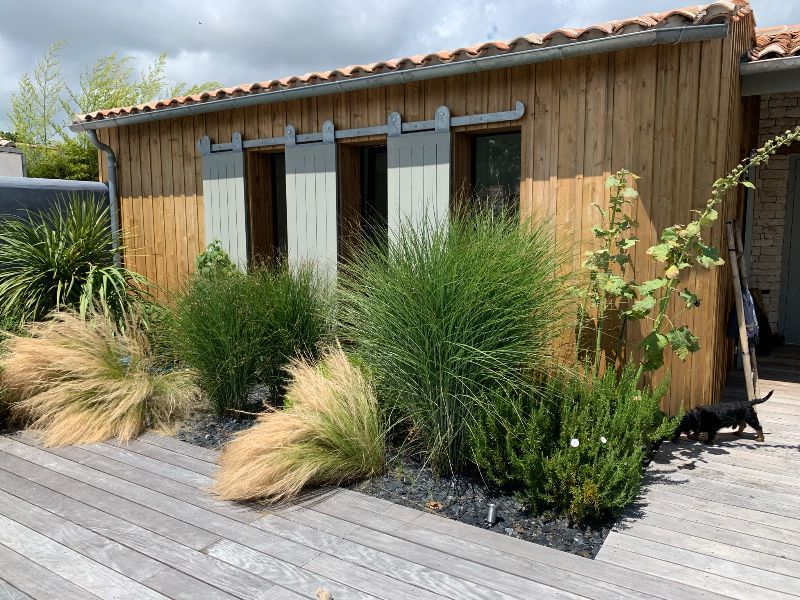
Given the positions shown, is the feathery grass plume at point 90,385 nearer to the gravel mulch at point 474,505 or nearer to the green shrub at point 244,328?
the green shrub at point 244,328

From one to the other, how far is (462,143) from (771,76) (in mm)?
2157

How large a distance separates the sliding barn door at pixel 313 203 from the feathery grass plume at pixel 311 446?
206 cm

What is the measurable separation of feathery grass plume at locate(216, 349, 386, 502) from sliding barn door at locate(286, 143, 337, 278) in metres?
2.06

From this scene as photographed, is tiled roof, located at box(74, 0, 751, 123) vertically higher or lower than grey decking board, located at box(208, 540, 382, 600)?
higher

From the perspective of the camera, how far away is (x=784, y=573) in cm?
223

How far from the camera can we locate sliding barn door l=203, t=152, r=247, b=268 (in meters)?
5.79

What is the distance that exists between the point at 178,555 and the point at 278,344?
1.88 meters

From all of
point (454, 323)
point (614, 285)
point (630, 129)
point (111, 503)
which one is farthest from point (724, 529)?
point (111, 503)

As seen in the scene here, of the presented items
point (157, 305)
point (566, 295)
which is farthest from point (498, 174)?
point (157, 305)

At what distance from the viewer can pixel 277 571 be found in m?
2.30

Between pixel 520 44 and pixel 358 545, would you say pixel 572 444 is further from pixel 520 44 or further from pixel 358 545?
pixel 520 44

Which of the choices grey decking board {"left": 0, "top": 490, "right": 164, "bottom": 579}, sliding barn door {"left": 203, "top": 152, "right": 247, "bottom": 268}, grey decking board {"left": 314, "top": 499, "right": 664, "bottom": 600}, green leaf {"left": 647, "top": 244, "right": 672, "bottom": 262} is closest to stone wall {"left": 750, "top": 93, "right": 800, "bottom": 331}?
green leaf {"left": 647, "top": 244, "right": 672, "bottom": 262}

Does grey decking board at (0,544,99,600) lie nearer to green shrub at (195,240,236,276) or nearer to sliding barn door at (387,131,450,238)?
sliding barn door at (387,131,450,238)

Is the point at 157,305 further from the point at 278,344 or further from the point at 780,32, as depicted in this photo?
the point at 780,32
